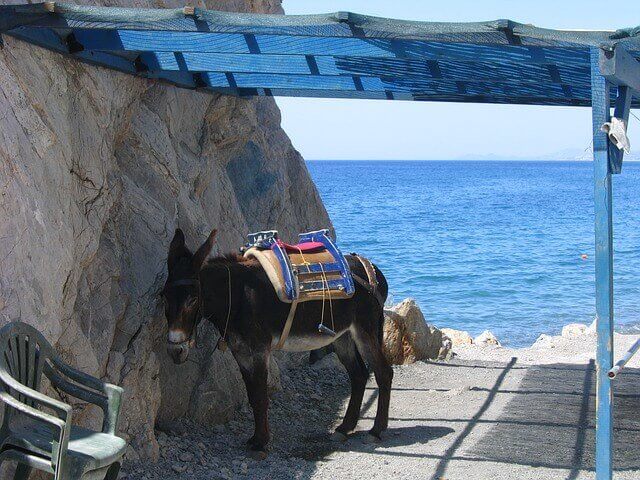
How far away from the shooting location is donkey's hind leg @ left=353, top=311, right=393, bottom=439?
910 centimetres

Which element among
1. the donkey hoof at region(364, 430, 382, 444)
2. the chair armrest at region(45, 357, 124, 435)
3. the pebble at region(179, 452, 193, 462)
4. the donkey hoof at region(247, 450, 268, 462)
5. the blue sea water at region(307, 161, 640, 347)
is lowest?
the blue sea water at region(307, 161, 640, 347)

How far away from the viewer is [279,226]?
12.0 meters

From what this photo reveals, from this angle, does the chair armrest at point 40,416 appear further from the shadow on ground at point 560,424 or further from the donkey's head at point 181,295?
the shadow on ground at point 560,424

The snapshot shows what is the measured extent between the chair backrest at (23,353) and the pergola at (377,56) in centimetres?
205

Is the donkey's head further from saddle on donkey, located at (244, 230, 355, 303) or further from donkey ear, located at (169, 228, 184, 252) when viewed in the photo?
saddle on donkey, located at (244, 230, 355, 303)

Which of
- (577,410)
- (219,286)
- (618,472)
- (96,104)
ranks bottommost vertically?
(577,410)

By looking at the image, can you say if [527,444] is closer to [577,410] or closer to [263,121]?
[577,410]

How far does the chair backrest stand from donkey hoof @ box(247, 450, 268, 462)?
107 inches

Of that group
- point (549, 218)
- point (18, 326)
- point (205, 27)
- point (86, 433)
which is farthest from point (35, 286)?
point (549, 218)

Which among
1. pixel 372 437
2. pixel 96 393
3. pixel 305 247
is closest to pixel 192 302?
pixel 305 247

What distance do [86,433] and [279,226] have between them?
629cm

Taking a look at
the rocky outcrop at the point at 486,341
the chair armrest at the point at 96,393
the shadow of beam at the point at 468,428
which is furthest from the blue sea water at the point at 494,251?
the chair armrest at the point at 96,393

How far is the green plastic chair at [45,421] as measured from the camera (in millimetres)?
5270

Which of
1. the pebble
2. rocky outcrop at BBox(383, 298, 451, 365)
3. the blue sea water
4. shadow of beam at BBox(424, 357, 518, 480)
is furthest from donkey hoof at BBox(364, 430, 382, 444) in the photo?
the blue sea water
